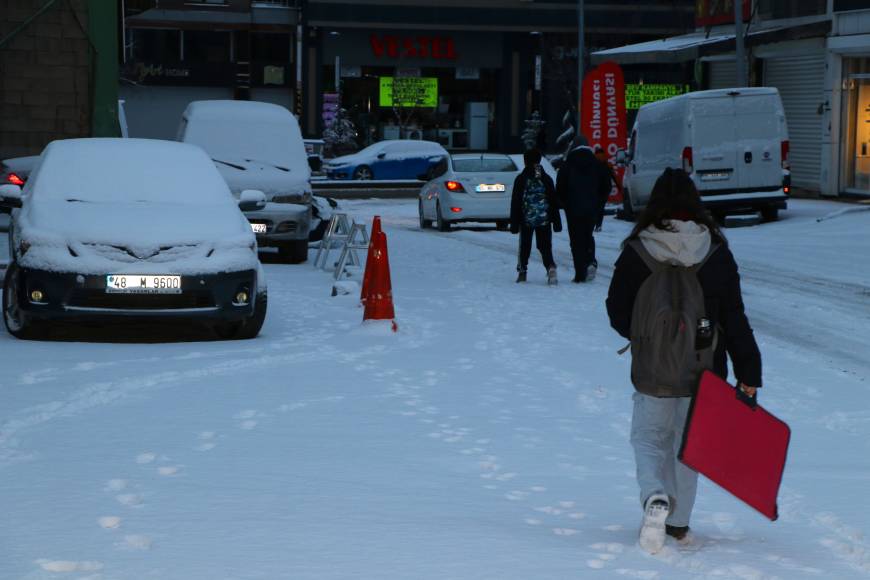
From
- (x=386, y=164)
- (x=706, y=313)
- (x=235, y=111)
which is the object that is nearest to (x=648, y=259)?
(x=706, y=313)

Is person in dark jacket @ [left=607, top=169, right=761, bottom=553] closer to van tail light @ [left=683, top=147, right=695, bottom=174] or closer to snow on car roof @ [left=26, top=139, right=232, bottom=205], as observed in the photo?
snow on car roof @ [left=26, top=139, right=232, bottom=205]

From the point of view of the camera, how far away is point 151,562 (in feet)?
17.0

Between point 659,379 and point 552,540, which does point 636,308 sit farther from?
point 552,540

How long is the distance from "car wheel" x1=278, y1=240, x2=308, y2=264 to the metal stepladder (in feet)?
0.74

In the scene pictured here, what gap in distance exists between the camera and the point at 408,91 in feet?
229

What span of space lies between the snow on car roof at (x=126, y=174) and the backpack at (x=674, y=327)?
725cm

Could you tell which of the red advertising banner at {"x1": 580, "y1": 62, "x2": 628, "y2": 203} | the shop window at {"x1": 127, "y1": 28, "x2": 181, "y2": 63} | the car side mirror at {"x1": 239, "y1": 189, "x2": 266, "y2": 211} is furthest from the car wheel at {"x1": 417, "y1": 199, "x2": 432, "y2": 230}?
the shop window at {"x1": 127, "y1": 28, "x2": 181, "y2": 63}

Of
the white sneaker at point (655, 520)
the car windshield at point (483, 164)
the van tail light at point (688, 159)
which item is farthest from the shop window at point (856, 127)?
the white sneaker at point (655, 520)

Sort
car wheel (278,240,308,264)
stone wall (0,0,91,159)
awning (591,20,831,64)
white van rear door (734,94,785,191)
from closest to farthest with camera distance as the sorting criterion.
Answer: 1. car wheel (278,240,308,264)
2. stone wall (0,0,91,159)
3. white van rear door (734,94,785,191)
4. awning (591,20,831,64)

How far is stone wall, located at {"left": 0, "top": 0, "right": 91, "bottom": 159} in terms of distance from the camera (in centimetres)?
2536

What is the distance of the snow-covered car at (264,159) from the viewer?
64.6 feet

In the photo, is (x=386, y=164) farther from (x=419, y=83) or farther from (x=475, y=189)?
(x=475, y=189)

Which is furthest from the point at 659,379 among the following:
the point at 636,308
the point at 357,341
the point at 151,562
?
the point at 357,341

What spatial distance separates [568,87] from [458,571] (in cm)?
6741
